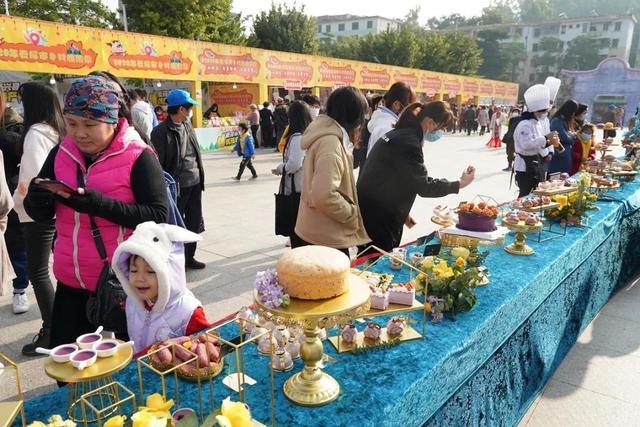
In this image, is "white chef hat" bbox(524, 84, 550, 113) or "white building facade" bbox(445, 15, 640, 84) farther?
"white building facade" bbox(445, 15, 640, 84)

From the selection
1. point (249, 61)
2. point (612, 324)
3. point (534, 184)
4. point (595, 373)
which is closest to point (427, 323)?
point (595, 373)

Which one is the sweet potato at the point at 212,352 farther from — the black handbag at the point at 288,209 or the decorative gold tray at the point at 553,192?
the decorative gold tray at the point at 553,192

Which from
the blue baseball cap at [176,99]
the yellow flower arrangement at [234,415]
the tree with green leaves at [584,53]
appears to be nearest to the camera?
the yellow flower arrangement at [234,415]

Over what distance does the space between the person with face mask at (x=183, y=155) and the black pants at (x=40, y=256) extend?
127 centimetres

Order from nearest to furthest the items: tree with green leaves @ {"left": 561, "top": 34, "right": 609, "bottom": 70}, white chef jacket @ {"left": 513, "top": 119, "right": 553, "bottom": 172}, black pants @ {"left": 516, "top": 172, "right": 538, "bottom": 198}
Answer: white chef jacket @ {"left": 513, "top": 119, "right": 553, "bottom": 172}
black pants @ {"left": 516, "top": 172, "right": 538, "bottom": 198}
tree with green leaves @ {"left": 561, "top": 34, "right": 609, "bottom": 70}

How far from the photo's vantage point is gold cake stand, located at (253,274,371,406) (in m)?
Answer: 1.08

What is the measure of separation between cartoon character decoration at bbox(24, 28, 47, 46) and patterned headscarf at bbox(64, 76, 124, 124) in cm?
992

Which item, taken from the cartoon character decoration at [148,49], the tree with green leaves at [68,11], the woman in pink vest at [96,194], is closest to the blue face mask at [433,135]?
the woman in pink vest at [96,194]

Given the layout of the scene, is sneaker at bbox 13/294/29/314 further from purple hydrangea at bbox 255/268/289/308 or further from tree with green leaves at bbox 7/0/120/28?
tree with green leaves at bbox 7/0/120/28

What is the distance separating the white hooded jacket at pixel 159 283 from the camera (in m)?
1.32

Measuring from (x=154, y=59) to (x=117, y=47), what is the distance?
3.35ft

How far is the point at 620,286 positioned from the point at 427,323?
3.08 m

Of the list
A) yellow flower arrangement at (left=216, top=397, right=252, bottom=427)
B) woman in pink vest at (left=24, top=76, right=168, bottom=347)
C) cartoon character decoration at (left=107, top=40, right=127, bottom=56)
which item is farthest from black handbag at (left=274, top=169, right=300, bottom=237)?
cartoon character decoration at (left=107, top=40, right=127, bottom=56)

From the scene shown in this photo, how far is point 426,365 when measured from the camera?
1.41 metres
